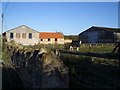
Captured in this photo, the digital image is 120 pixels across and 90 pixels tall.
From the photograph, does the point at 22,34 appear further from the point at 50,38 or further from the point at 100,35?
the point at 100,35

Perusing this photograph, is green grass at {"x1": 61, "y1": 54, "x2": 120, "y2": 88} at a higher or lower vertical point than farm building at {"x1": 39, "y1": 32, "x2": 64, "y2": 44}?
lower

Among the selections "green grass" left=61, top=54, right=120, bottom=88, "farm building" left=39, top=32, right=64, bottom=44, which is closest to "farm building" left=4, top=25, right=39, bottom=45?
"farm building" left=39, top=32, right=64, bottom=44

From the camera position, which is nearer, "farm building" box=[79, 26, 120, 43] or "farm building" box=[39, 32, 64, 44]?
"farm building" box=[79, 26, 120, 43]

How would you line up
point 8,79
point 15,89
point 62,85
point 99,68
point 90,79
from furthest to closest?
point 8,79, point 15,89, point 90,79, point 99,68, point 62,85

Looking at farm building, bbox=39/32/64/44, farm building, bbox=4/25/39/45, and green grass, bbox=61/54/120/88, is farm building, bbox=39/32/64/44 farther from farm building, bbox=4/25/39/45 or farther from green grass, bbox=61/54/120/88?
green grass, bbox=61/54/120/88

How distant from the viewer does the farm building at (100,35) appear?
51.0 meters

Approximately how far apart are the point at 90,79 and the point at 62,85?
5.23 feet

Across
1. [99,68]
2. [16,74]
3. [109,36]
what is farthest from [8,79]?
[109,36]

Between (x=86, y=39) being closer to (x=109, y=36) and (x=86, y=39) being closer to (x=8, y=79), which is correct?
(x=109, y=36)

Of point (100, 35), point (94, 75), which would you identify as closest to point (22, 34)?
point (100, 35)

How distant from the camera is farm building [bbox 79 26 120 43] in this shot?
5096 cm

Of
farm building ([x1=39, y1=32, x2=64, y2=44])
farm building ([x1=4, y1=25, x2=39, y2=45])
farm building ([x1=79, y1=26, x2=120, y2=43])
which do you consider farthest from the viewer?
farm building ([x1=39, y1=32, x2=64, y2=44])

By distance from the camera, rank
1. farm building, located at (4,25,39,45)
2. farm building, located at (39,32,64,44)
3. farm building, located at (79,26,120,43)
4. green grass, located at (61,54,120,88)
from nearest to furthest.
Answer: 1. green grass, located at (61,54,120,88)
2. farm building, located at (79,26,120,43)
3. farm building, located at (4,25,39,45)
4. farm building, located at (39,32,64,44)

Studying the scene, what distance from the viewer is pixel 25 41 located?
5600 cm
